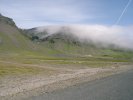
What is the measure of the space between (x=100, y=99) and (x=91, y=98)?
958 mm

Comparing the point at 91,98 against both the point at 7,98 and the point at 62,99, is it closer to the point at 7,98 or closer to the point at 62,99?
the point at 62,99

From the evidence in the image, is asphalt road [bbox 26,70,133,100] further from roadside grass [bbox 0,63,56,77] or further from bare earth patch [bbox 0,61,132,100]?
roadside grass [bbox 0,63,56,77]

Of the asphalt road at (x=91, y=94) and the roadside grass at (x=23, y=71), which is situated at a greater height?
the asphalt road at (x=91, y=94)

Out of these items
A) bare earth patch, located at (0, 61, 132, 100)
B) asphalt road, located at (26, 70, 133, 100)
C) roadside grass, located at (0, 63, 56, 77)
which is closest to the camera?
asphalt road, located at (26, 70, 133, 100)

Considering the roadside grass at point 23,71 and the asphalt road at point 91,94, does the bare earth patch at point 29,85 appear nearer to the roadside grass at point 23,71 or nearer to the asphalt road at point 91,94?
the asphalt road at point 91,94

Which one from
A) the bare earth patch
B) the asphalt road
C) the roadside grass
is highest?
the asphalt road

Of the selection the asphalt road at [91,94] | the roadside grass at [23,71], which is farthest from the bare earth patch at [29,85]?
the roadside grass at [23,71]

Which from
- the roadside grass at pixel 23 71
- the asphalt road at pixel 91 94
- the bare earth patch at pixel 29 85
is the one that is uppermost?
the asphalt road at pixel 91 94

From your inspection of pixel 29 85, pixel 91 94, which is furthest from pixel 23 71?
pixel 91 94

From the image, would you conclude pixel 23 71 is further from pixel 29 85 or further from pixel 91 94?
pixel 91 94

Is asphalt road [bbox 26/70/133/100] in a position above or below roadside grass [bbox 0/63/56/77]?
above

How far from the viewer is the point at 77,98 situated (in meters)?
26.2

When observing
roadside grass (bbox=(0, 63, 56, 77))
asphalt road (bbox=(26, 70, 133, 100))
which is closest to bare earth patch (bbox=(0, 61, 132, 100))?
asphalt road (bbox=(26, 70, 133, 100))

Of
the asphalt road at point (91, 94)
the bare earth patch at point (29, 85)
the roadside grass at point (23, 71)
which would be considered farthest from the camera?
the roadside grass at point (23, 71)
